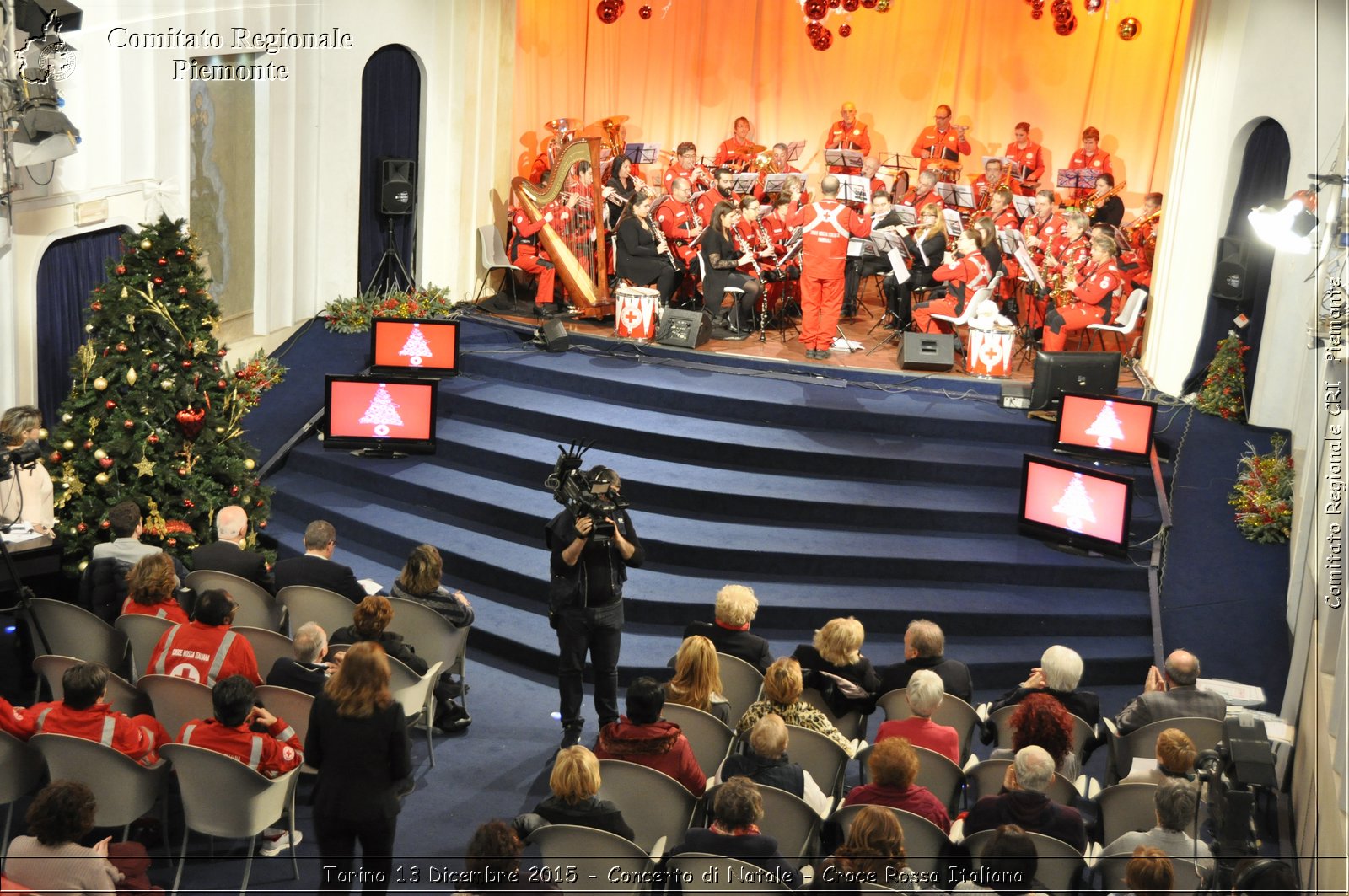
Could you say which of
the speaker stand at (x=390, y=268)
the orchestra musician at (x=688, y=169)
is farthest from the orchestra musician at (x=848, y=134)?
the speaker stand at (x=390, y=268)

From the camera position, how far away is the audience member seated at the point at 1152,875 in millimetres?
4816

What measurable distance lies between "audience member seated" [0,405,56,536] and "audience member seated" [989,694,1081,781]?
228 inches

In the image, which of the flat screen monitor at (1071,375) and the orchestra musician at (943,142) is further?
the orchestra musician at (943,142)

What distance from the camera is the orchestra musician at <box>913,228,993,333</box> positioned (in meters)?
13.2

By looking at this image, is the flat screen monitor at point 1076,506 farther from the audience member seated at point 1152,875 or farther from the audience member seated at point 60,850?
the audience member seated at point 60,850

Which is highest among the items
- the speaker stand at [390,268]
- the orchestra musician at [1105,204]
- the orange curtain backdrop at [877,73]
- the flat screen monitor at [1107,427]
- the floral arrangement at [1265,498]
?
the orange curtain backdrop at [877,73]

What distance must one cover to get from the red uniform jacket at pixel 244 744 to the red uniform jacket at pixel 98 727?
17 cm

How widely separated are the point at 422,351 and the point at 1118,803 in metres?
7.74

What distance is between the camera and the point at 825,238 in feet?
40.9

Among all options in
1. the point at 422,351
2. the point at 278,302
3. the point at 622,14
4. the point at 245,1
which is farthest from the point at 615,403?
the point at 622,14

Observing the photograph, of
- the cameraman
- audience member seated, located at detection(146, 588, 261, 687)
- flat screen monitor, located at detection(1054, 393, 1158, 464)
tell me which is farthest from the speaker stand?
audience member seated, located at detection(146, 588, 261, 687)

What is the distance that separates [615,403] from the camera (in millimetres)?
11820

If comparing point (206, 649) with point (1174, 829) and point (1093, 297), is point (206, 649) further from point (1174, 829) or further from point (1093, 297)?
point (1093, 297)

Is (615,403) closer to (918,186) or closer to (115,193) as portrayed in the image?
(115,193)
